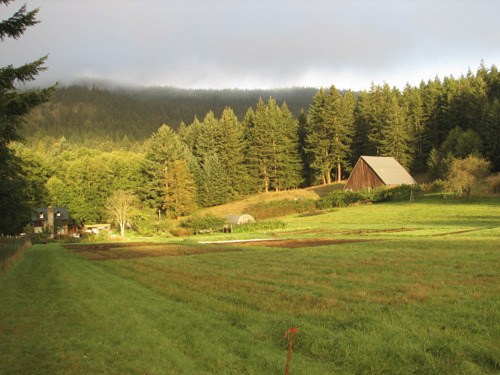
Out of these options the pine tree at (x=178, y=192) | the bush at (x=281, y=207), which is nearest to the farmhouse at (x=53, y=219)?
the pine tree at (x=178, y=192)

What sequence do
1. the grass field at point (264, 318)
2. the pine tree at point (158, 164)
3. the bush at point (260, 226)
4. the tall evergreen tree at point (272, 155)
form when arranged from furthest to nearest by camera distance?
the tall evergreen tree at point (272, 155) < the pine tree at point (158, 164) < the bush at point (260, 226) < the grass field at point (264, 318)

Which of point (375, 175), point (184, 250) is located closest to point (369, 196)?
point (375, 175)

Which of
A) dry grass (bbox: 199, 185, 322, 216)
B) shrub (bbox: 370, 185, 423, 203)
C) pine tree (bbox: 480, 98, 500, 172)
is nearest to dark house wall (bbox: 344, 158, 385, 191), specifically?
shrub (bbox: 370, 185, 423, 203)

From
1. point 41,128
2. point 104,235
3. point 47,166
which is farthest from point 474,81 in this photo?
point 41,128

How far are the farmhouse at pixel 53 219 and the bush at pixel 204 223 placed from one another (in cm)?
2131

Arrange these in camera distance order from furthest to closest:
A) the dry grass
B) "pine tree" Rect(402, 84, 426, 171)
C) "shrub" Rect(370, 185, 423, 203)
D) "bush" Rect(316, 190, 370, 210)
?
"pine tree" Rect(402, 84, 426, 171) → the dry grass → "bush" Rect(316, 190, 370, 210) → "shrub" Rect(370, 185, 423, 203)

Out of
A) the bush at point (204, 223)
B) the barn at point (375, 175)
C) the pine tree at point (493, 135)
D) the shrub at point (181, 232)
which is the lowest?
the shrub at point (181, 232)

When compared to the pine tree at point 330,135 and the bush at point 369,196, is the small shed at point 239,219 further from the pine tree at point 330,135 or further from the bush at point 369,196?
the pine tree at point 330,135

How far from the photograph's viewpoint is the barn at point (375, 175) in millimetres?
66938

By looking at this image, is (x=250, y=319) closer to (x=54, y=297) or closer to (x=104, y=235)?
(x=54, y=297)

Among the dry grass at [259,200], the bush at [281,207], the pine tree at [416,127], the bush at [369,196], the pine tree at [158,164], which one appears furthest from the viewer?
the pine tree at [416,127]

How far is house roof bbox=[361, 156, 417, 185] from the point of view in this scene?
66875 mm

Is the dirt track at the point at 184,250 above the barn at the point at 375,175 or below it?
below

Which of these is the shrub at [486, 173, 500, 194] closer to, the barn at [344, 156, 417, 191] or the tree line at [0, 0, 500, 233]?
the tree line at [0, 0, 500, 233]
